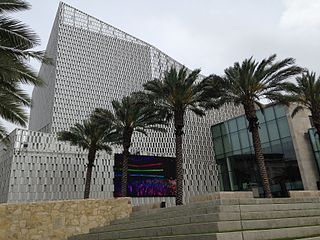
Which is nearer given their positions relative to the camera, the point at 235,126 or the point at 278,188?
the point at 278,188

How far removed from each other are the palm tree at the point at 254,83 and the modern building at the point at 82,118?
2370 centimetres

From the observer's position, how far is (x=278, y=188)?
109ft

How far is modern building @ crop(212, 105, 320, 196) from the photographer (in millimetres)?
32231

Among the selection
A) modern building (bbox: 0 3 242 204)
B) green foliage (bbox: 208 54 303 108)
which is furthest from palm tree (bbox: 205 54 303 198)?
modern building (bbox: 0 3 242 204)

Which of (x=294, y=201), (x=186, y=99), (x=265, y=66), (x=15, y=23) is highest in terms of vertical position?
(x=265, y=66)

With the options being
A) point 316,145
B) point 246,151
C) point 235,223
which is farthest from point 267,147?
point 235,223

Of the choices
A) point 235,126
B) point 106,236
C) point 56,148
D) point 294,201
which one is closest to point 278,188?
point 235,126

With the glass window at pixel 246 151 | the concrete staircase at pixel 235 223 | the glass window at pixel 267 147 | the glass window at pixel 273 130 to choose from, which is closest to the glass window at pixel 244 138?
the glass window at pixel 246 151

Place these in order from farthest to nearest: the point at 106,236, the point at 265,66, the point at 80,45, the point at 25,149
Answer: the point at 80,45, the point at 25,149, the point at 265,66, the point at 106,236

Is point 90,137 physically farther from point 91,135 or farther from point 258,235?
point 258,235

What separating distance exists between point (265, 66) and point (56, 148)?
39365 millimetres

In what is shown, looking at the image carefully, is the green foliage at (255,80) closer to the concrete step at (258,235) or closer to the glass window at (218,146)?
the concrete step at (258,235)

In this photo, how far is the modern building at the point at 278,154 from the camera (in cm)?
3223

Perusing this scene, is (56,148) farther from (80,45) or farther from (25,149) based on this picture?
(80,45)
